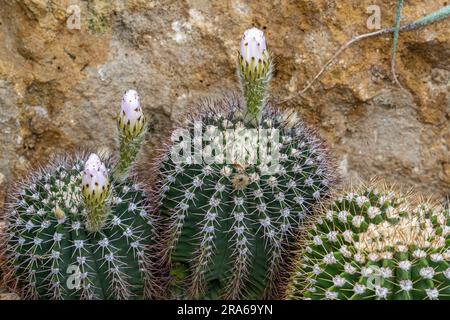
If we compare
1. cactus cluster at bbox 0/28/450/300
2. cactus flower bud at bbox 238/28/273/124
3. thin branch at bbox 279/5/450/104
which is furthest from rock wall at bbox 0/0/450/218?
cactus flower bud at bbox 238/28/273/124

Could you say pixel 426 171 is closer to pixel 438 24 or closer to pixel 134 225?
pixel 438 24

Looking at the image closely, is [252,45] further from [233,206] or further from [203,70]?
[203,70]

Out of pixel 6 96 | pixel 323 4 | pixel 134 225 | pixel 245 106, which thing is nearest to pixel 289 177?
pixel 245 106

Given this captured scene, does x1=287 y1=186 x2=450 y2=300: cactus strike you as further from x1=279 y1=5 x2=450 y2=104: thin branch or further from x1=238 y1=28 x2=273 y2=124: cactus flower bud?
x1=279 y1=5 x2=450 y2=104: thin branch

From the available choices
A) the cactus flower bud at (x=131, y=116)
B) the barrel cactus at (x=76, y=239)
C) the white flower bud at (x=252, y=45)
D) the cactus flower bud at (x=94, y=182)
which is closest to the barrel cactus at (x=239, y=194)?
the white flower bud at (x=252, y=45)
